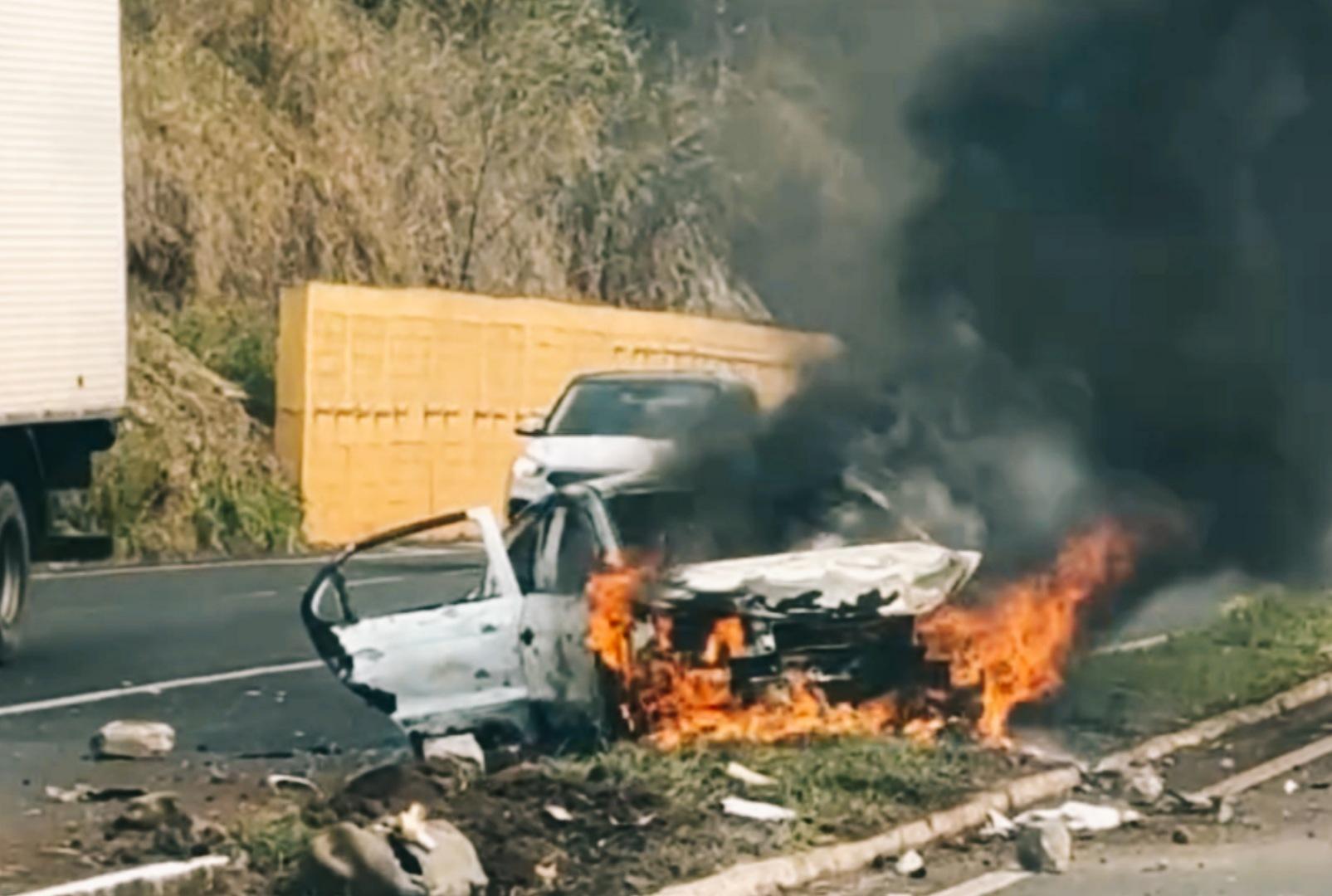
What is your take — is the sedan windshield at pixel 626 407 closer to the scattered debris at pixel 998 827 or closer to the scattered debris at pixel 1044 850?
the scattered debris at pixel 998 827

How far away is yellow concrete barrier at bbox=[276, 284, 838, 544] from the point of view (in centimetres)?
3178

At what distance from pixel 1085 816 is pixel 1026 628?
2.04 m

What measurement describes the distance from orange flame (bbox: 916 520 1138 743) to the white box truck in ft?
18.9

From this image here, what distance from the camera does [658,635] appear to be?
1335cm

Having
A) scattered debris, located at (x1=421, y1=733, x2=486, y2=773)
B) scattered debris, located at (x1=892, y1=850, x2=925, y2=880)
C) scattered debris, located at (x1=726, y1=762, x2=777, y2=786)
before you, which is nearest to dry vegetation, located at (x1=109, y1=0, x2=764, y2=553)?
scattered debris, located at (x1=421, y1=733, x2=486, y2=773)

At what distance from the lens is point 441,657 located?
12.9 m

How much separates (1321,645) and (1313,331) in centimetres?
429

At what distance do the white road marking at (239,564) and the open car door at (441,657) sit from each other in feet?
39.4

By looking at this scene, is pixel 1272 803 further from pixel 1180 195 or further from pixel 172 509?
pixel 172 509

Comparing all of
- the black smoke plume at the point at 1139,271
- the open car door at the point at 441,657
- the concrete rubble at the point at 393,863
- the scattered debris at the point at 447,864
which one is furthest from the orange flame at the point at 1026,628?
the concrete rubble at the point at 393,863

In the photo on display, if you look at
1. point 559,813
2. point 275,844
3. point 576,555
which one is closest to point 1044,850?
point 559,813

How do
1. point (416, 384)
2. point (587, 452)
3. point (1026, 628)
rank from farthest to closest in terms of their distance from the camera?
1. point (416, 384)
2. point (587, 452)
3. point (1026, 628)

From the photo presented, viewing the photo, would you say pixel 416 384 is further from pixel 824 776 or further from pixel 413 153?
pixel 824 776

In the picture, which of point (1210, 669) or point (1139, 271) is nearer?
point (1139, 271)
